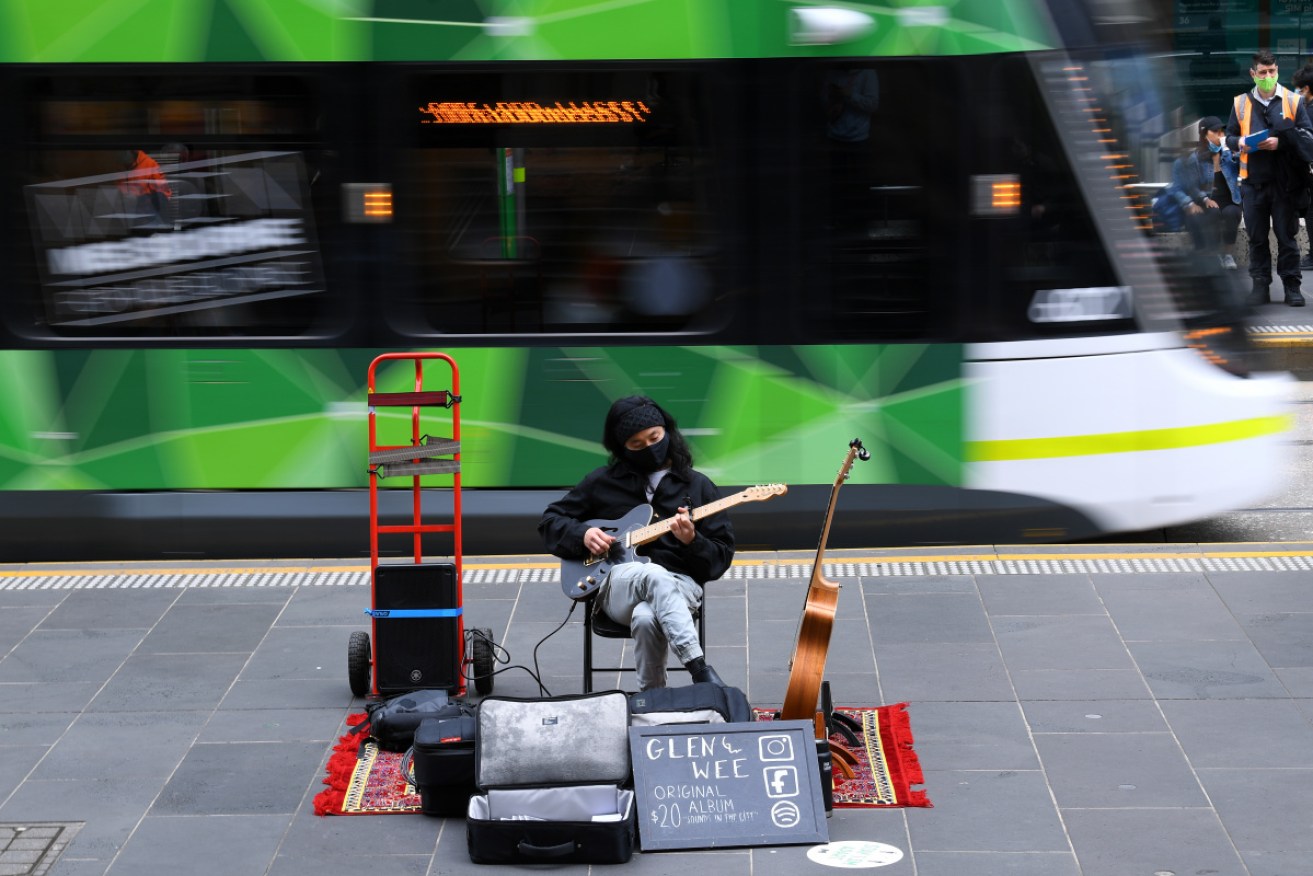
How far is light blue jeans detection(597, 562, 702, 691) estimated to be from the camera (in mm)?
6867

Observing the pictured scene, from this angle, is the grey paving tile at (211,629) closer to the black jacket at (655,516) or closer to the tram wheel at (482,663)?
the tram wheel at (482,663)

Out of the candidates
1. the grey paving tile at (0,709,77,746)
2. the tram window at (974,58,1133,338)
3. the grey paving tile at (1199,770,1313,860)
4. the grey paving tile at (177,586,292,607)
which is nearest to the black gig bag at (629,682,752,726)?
the grey paving tile at (1199,770,1313,860)

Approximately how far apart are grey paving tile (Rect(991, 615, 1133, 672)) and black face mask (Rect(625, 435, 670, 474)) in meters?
1.85

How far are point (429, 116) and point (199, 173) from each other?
1.23 m

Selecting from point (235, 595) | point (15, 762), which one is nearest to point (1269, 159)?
point (235, 595)

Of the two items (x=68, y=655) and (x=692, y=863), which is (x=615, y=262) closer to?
(x=68, y=655)

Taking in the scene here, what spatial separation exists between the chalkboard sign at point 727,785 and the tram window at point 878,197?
369 centimetres

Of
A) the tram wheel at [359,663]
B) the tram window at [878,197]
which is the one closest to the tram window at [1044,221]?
the tram window at [878,197]

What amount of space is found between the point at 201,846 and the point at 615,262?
14.1 ft

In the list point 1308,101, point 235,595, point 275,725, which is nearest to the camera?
point 275,725

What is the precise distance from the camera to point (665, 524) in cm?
707

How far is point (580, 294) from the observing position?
9.66 metres

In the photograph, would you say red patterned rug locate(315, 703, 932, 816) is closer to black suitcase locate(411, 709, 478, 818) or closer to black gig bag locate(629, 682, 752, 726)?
black suitcase locate(411, 709, 478, 818)

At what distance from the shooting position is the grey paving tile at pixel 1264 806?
5996 mm
